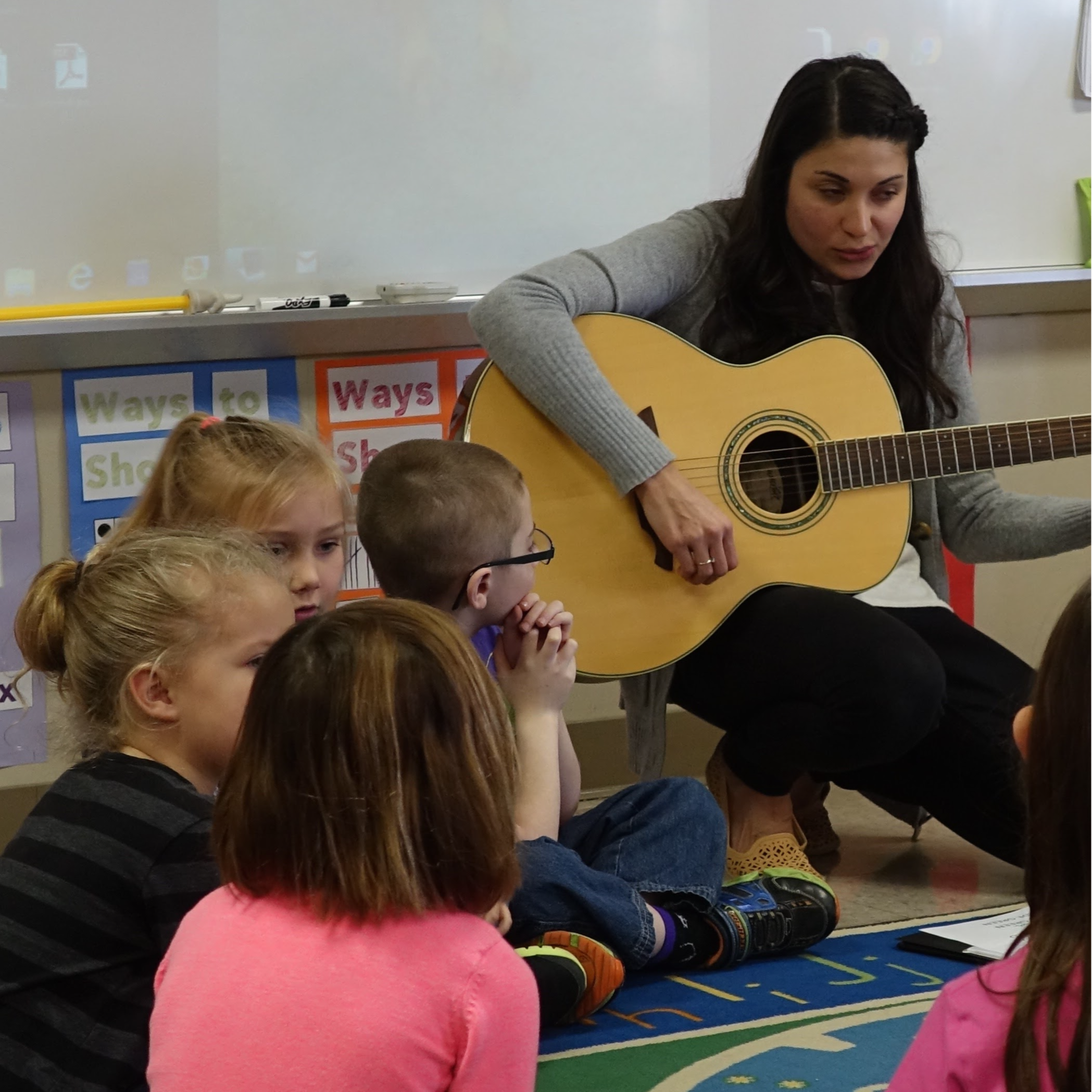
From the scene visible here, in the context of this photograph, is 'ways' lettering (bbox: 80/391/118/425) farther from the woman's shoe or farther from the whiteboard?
the woman's shoe

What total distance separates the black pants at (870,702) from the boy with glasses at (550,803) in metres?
0.23

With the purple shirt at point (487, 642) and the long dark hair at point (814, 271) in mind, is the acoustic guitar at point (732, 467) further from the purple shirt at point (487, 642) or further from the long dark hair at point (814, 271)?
the purple shirt at point (487, 642)

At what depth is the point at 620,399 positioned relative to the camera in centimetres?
190

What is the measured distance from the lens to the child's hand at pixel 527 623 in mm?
1557

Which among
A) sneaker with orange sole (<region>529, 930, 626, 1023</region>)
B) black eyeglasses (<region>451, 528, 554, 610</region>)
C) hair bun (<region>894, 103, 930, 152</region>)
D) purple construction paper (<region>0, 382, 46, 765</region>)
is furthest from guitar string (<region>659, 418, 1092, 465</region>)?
purple construction paper (<region>0, 382, 46, 765</region>)

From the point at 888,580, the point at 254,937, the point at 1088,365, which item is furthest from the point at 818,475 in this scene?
the point at 254,937

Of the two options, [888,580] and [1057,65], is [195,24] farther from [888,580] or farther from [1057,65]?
[1057,65]

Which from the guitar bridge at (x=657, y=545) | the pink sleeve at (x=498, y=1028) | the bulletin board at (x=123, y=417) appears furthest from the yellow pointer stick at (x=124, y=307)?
the pink sleeve at (x=498, y=1028)

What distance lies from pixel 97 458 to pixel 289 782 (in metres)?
1.41

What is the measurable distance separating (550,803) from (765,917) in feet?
1.09

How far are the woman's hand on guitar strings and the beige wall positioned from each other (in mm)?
684

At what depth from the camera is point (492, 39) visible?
7.43 ft

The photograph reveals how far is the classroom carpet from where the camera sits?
1.33 metres

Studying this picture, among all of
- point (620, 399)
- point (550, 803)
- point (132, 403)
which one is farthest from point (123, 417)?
point (550, 803)
